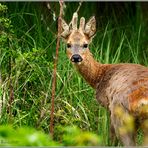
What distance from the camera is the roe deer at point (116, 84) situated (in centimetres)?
619

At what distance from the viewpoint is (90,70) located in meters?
7.92

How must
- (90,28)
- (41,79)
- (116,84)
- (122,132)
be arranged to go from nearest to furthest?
(122,132), (116,84), (90,28), (41,79)

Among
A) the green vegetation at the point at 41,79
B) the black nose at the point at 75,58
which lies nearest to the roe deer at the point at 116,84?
the black nose at the point at 75,58

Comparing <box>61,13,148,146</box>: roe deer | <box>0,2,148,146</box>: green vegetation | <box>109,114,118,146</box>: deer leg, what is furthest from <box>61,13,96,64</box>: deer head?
<box>109,114,118,146</box>: deer leg

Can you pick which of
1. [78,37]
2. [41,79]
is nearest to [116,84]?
[78,37]

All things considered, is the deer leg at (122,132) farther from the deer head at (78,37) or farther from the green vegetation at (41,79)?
the deer head at (78,37)

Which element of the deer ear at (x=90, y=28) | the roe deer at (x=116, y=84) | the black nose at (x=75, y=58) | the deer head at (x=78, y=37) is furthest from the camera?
the deer ear at (x=90, y=28)

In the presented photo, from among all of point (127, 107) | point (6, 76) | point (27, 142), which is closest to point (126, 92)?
point (127, 107)

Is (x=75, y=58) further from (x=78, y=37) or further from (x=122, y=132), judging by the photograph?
(x=122, y=132)

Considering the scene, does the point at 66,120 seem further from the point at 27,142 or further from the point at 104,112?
the point at 27,142

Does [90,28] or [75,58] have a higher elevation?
[90,28]

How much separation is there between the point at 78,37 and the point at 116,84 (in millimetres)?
1106

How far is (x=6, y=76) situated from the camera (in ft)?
26.6

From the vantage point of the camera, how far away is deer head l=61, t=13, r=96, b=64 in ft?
25.6
